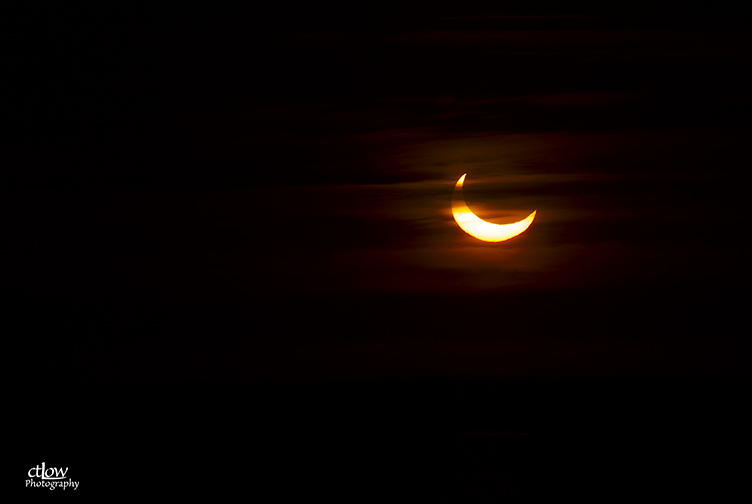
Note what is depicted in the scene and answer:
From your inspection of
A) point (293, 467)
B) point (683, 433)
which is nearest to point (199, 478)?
point (293, 467)

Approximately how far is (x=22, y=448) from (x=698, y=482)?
7.81m

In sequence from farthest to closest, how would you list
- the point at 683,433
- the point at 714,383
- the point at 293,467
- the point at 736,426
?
the point at 714,383 → the point at 736,426 → the point at 683,433 → the point at 293,467

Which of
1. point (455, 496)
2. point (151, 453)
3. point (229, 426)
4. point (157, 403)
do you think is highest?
point (157, 403)

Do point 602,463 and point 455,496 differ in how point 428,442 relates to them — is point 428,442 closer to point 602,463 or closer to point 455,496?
point 455,496

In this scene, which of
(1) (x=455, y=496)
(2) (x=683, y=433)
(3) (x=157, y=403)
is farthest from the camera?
(3) (x=157, y=403)

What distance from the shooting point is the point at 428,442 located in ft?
22.8

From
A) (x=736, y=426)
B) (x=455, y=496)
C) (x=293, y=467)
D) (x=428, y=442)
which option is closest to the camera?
(x=455, y=496)

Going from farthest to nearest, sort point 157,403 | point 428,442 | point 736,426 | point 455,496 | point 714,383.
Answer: point 714,383 < point 157,403 < point 736,426 < point 428,442 < point 455,496

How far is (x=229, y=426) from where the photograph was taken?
25.4 ft

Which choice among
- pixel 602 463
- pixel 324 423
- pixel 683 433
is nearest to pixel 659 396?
pixel 683 433

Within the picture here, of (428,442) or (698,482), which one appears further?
(428,442)

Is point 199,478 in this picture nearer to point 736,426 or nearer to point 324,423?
point 324,423

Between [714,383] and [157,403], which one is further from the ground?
[714,383]

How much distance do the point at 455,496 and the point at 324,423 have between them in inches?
112
